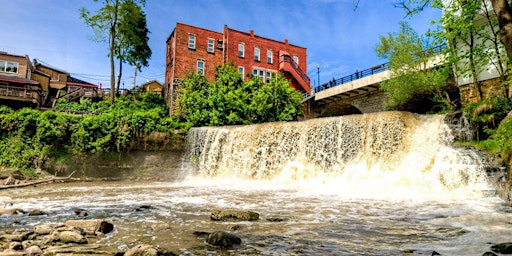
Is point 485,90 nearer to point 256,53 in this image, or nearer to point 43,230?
point 43,230

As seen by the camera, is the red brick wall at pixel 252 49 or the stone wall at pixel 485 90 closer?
the stone wall at pixel 485 90

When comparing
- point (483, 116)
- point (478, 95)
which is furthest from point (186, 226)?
point (478, 95)

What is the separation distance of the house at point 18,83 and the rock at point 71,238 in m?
27.2

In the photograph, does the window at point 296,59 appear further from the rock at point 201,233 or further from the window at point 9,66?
the rock at point 201,233

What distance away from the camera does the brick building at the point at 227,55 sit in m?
32.5

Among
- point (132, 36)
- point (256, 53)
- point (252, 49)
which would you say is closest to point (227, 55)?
point (252, 49)

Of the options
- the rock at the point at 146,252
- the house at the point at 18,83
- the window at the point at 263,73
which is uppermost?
the window at the point at 263,73

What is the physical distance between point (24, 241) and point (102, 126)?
60.2 feet

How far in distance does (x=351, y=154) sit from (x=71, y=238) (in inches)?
502

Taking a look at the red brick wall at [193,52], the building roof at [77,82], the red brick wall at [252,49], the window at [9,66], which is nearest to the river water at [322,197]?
the red brick wall at [193,52]

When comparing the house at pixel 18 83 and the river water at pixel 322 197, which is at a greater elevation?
the house at pixel 18 83

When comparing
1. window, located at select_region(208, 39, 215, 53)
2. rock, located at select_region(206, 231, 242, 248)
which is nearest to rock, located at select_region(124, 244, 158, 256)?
rock, located at select_region(206, 231, 242, 248)

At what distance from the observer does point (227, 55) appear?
3506 centimetres

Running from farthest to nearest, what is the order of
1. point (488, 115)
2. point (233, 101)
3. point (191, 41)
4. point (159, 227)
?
1. point (191, 41)
2. point (233, 101)
3. point (488, 115)
4. point (159, 227)
